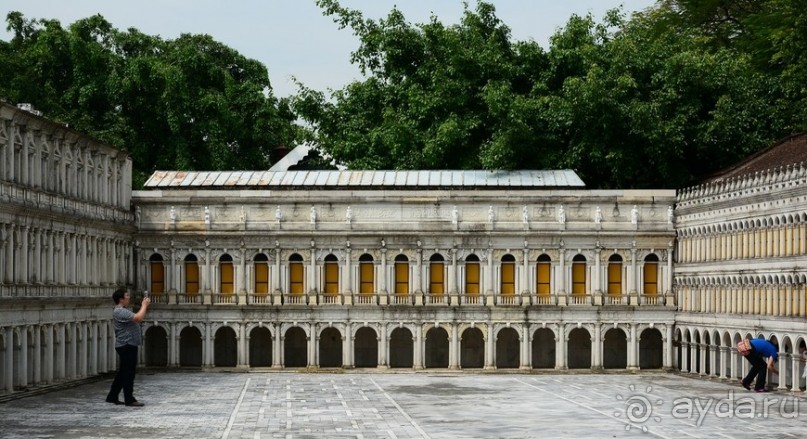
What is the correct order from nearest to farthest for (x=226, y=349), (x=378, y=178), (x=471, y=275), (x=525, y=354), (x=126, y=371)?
(x=126, y=371) → (x=525, y=354) → (x=471, y=275) → (x=226, y=349) → (x=378, y=178)

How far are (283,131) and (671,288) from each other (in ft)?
125

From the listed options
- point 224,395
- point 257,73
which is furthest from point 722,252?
point 257,73

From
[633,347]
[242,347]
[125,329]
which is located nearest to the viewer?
[125,329]

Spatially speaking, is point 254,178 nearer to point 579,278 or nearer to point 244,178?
point 244,178

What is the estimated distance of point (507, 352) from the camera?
91875 millimetres

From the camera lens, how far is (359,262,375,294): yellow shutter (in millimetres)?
91125

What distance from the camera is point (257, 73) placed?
420ft

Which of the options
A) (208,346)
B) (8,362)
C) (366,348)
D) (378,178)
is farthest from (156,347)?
(8,362)

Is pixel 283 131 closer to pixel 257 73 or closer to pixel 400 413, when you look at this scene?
pixel 257 73

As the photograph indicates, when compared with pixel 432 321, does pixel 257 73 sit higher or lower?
higher

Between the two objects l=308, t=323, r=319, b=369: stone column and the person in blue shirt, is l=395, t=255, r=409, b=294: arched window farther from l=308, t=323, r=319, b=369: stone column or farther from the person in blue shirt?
the person in blue shirt

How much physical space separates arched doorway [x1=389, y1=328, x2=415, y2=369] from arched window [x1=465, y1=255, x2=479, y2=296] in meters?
4.23

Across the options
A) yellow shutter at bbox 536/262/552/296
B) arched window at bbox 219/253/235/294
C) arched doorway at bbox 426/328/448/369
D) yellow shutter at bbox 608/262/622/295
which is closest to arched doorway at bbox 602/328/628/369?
yellow shutter at bbox 608/262/622/295

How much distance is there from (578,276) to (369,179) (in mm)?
12647
